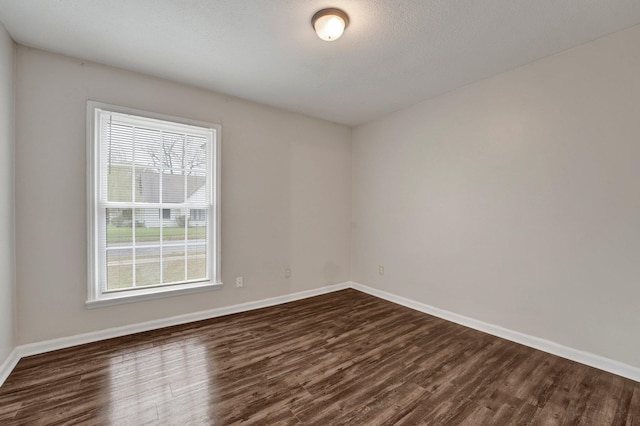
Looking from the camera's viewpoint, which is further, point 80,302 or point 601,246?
point 80,302

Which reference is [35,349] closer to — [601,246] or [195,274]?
[195,274]

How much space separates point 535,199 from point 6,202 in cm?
451

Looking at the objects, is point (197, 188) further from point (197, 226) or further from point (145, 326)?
point (145, 326)

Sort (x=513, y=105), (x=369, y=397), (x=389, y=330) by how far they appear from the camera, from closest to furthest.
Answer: (x=369, y=397) → (x=513, y=105) → (x=389, y=330)

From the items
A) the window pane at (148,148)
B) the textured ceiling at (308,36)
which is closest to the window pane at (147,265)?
the window pane at (148,148)

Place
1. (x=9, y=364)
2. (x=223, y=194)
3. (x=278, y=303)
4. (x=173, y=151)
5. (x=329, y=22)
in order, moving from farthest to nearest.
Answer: (x=278, y=303) < (x=223, y=194) < (x=173, y=151) < (x=9, y=364) < (x=329, y=22)

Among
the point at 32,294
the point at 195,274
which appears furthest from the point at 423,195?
the point at 32,294

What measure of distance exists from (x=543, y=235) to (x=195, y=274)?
3.63m

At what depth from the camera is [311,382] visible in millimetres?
2018

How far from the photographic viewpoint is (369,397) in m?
1.86

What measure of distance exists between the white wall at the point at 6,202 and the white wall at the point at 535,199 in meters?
3.91

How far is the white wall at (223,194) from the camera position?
92.7 inches

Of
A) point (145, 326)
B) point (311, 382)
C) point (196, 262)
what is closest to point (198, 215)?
point (196, 262)

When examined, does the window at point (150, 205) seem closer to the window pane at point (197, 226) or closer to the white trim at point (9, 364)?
the window pane at point (197, 226)
